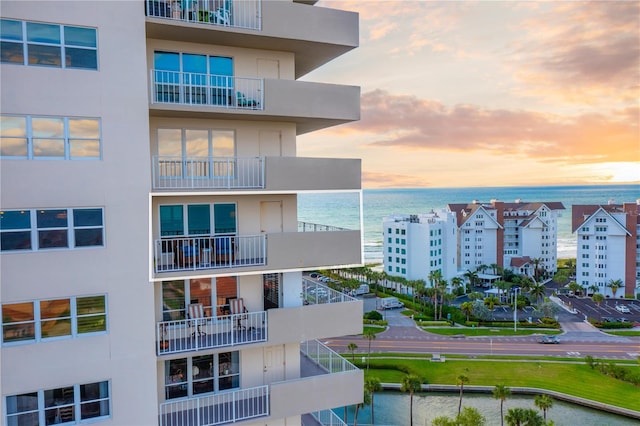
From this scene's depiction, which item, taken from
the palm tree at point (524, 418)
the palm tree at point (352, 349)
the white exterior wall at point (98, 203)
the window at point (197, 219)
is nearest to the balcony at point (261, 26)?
the white exterior wall at point (98, 203)

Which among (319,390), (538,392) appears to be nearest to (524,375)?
(538,392)

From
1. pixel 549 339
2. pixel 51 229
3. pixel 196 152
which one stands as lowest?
pixel 549 339

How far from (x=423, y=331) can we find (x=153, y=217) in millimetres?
39883

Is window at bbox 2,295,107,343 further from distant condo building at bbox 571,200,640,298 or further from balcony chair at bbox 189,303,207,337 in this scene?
distant condo building at bbox 571,200,640,298

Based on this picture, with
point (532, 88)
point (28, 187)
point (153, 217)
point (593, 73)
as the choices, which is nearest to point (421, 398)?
point (153, 217)

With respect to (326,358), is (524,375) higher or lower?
lower

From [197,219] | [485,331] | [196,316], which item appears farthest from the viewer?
[485,331]

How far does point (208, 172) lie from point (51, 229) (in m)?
3.44

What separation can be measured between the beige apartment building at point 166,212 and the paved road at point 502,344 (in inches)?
1189

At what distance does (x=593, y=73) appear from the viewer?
69.2m

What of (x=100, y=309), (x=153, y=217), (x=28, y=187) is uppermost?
(x=28, y=187)

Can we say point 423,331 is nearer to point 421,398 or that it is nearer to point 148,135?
point 421,398

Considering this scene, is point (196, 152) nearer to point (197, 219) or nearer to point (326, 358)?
point (197, 219)

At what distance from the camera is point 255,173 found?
10719mm
